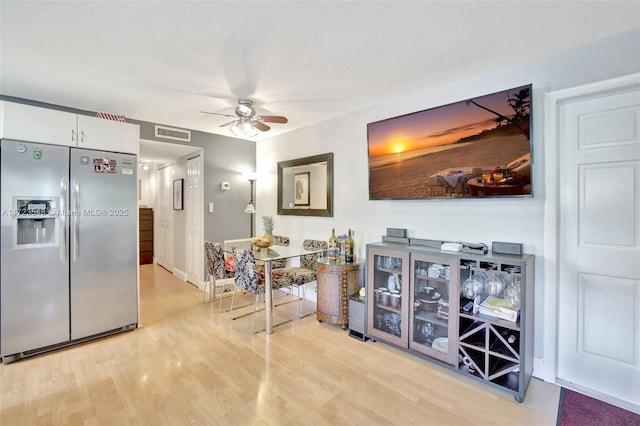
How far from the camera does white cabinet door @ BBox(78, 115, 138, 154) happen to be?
112 inches

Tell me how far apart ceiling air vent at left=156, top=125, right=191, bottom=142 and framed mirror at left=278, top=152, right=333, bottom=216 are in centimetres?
139

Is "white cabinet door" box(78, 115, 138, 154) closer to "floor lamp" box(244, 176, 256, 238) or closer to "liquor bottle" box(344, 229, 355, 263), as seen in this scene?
"floor lamp" box(244, 176, 256, 238)

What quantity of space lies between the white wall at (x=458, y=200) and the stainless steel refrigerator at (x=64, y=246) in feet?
7.04

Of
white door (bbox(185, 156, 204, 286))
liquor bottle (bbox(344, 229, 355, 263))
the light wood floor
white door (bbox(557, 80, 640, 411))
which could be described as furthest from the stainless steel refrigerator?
white door (bbox(557, 80, 640, 411))

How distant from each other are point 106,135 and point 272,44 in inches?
81.7

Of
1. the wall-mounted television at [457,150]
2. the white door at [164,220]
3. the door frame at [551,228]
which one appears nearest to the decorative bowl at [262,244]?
the wall-mounted television at [457,150]

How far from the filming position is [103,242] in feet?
9.64

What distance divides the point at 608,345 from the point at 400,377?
1450 mm

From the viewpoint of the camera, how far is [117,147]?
3.03 metres

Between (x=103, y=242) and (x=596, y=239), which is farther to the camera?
(x=103, y=242)

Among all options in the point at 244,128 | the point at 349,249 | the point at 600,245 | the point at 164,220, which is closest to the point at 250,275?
the point at 349,249

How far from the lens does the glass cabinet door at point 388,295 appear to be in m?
2.59

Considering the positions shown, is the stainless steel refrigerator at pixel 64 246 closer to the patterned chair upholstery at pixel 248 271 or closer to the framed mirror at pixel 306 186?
the patterned chair upholstery at pixel 248 271

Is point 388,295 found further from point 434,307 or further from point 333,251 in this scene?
point 333,251
